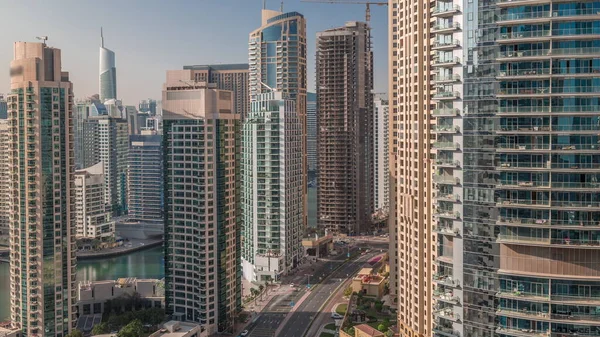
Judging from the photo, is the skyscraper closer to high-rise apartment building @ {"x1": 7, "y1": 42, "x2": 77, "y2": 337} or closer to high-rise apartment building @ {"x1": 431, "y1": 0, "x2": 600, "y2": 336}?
high-rise apartment building @ {"x1": 7, "y1": 42, "x2": 77, "y2": 337}

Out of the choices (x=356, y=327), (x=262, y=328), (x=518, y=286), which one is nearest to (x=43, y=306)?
(x=262, y=328)

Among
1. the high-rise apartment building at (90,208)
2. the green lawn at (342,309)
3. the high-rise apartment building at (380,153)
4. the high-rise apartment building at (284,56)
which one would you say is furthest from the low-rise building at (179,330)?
the high-rise apartment building at (380,153)

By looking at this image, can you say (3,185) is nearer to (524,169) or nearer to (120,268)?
(120,268)

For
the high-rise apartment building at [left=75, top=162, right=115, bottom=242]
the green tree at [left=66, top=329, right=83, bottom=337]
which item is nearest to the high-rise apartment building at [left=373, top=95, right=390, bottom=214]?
the high-rise apartment building at [left=75, top=162, right=115, bottom=242]

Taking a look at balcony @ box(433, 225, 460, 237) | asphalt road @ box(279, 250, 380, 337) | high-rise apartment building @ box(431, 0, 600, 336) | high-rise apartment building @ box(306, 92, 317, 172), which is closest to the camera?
high-rise apartment building @ box(431, 0, 600, 336)

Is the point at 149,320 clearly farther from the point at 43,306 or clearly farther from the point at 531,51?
the point at 531,51

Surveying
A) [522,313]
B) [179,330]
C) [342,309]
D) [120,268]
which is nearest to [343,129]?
[120,268]

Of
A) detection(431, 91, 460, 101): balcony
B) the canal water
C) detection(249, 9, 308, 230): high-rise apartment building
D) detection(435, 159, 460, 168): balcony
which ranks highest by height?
detection(249, 9, 308, 230): high-rise apartment building
